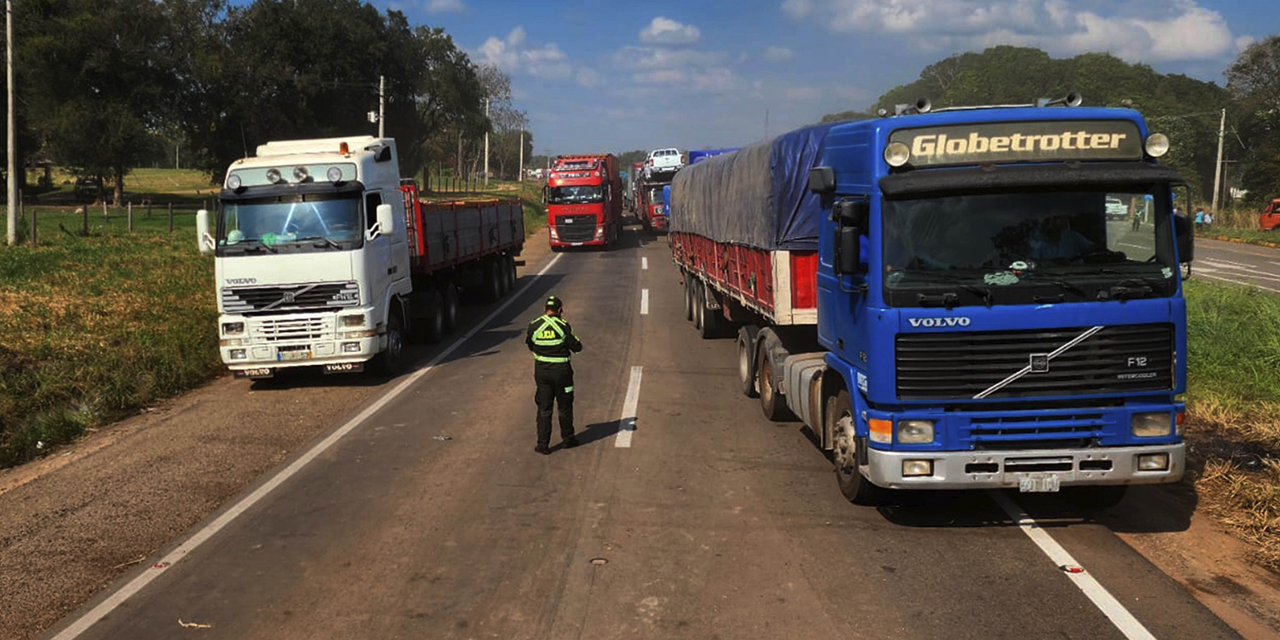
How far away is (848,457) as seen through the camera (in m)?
7.21

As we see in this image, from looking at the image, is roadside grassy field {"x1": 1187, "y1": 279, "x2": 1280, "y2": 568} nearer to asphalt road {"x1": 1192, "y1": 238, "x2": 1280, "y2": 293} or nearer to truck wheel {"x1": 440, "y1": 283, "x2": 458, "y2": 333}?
asphalt road {"x1": 1192, "y1": 238, "x2": 1280, "y2": 293}

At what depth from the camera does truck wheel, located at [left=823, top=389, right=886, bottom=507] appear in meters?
7.09

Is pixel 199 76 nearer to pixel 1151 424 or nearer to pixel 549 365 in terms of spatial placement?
pixel 549 365

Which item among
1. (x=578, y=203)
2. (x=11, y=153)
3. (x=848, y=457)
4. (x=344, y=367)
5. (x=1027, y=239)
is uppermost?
(x=11, y=153)

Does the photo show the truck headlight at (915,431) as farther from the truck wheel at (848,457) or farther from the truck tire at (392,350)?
the truck tire at (392,350)

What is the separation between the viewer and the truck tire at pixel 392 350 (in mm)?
13273

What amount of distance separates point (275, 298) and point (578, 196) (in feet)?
79.8

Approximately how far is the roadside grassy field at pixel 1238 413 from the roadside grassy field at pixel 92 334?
11.4 m

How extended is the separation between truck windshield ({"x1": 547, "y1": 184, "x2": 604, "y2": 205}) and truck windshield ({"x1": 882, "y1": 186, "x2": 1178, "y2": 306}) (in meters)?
30.2

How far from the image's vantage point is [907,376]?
621cm

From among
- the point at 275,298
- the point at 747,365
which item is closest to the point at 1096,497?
the point at 747,365

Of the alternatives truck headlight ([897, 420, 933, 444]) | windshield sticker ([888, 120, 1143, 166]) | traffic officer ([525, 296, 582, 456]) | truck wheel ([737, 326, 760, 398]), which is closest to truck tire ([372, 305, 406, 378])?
traffic officer ([525, 296, 582, 456])

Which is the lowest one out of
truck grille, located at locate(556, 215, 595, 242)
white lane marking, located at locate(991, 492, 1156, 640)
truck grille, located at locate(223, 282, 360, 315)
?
white lane marking, located at locate(991, 492, 1156, 640)

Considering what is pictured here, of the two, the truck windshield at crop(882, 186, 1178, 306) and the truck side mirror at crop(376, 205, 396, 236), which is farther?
the truck side mirror at crop(376, 205, 396, 236)
